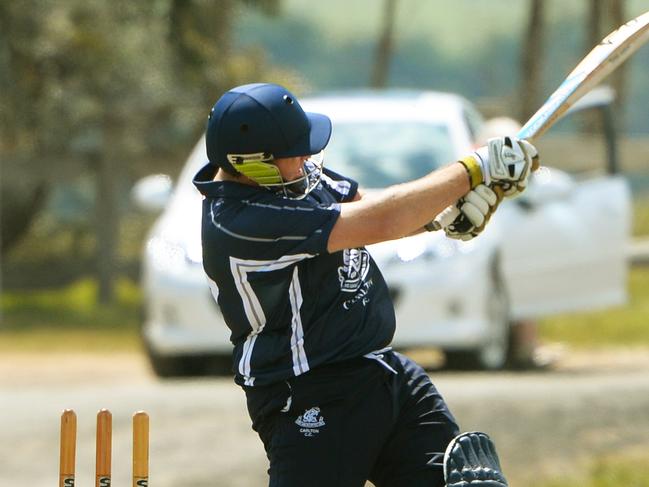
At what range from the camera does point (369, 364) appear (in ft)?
17.7

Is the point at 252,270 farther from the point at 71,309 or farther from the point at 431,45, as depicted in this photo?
the point at 431,45

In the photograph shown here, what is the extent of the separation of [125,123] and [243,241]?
15112mm

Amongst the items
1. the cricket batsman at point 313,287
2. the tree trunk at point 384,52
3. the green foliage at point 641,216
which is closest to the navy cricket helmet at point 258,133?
the cricket batsman at point 313,287

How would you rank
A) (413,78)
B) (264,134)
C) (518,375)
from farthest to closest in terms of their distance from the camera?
(413,78) < (518,375) < (264,134)

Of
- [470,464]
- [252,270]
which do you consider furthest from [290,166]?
[470,464]

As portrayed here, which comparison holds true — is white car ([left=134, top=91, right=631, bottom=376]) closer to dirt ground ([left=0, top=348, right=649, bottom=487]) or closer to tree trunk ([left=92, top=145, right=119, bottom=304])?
dirt ground ([left=0, top=348, right=649, bottom=487])

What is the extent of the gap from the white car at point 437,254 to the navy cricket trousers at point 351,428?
586 cm

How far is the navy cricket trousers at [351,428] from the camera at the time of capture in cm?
529

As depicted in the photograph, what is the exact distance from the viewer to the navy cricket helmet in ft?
17.2

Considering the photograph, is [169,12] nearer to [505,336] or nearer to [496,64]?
[505,336]

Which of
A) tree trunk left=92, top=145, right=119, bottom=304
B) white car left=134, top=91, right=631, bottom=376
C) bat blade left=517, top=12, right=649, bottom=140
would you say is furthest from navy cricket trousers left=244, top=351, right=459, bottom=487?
tree trunk left=92, top=145, right=119, bottom=304

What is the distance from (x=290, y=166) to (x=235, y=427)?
4.42 meters

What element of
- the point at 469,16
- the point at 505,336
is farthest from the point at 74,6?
the point at 469,16

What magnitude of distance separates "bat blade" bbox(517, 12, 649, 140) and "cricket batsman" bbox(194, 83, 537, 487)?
1.31ft
